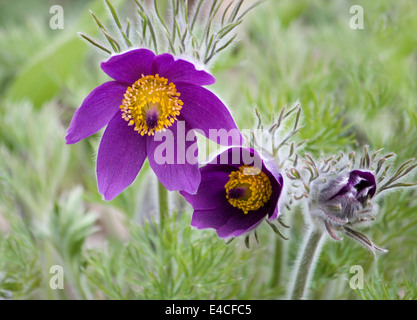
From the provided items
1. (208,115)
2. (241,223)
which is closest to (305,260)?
(241,223)

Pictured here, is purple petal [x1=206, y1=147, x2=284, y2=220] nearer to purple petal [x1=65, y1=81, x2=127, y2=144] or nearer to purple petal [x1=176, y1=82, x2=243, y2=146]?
purple petal [x1=176, y1=82, x2=243, y2=146]

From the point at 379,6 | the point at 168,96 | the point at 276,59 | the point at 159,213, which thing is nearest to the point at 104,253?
the point at 159,213

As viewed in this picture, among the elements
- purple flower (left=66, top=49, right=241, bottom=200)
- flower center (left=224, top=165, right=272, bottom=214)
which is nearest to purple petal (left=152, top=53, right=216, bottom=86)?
purple flower (left=66, top=49, right=241, bottom=200)

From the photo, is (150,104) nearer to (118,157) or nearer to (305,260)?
(118,157)

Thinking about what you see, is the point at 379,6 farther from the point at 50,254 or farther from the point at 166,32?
the point at 50,254

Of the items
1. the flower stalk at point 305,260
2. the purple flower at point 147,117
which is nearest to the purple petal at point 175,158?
the purple flower at point 147,117
